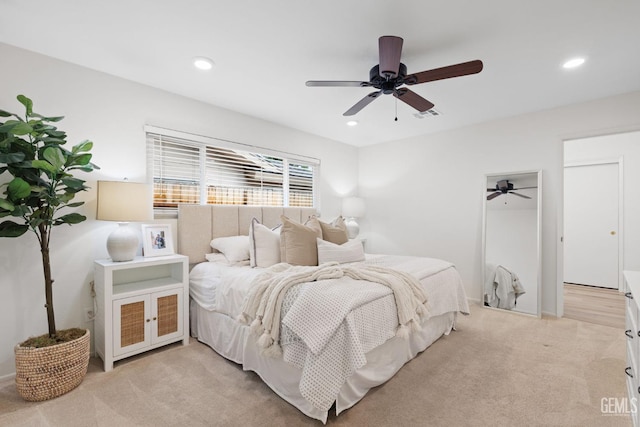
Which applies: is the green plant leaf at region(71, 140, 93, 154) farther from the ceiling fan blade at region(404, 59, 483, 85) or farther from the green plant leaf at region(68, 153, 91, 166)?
the ceiling fan blade at region(404, 59, 483, 85)

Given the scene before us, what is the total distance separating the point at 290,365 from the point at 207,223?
6.39 ft

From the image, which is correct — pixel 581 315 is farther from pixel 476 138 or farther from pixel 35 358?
pixel 35 358

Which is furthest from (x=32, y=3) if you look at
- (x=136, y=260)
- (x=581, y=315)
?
(x=581, y=315)

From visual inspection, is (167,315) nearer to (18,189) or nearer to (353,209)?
(18,189)

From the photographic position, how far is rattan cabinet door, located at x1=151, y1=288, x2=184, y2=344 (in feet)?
8.48

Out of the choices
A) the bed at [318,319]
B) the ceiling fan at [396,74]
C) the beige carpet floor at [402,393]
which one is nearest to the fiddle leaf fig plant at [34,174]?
the beige carpet floor at [402,393]

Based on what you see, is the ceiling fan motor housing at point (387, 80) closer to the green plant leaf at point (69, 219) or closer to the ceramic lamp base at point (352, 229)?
the green plant leaf at point (69, 219)

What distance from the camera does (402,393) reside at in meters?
2.03

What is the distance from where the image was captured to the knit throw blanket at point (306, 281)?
1859 mm

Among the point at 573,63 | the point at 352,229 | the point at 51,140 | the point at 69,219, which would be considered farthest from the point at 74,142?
the point at 573,63

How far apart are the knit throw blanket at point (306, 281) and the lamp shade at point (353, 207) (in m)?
2.59

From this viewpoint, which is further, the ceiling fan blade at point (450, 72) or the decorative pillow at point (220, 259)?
the decorative pillow at point (220, 259)

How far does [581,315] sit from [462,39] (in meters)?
3.63

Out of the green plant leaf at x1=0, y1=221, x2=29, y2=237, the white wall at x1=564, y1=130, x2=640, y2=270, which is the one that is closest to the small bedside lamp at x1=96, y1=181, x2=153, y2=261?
Answer: the green plant leaf at x1=0, y1=221, x2=29, y2=237
